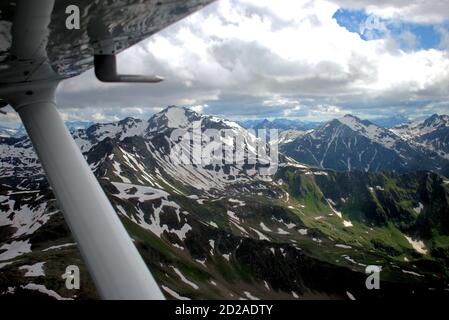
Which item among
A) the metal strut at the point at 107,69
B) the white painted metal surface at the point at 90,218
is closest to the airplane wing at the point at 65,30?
→ the metal strut at the point at 107,69

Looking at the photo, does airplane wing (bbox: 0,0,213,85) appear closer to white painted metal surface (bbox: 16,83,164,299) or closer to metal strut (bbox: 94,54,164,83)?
metal strut (bbox: 94,54,164,83)

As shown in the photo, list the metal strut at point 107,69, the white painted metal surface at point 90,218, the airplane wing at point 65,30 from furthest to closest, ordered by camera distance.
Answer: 1. the metal strut at point 107,69
2. the white painted metal surface at point 90,218
3. the airplane wing at point 65,30

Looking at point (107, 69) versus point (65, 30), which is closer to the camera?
point (65, 30)

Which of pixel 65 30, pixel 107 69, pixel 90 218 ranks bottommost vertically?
pixel 90 218

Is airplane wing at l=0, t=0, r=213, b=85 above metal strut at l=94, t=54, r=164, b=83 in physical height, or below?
above

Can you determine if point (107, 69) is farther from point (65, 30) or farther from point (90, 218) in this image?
point (90, 218)

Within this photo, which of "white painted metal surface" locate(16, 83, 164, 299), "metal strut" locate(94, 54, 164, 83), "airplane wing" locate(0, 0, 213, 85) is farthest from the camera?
"metal strut" locate(94, 54, 164, 83)

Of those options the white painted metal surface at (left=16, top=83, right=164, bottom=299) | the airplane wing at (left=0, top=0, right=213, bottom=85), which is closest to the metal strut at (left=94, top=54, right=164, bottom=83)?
the airplane wing at (left=0, top=0, right=213, bottom=85)

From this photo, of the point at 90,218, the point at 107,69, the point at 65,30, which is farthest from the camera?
the point at 107,69

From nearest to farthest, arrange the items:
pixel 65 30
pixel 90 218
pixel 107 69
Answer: pixel 65 30, pixel 90 218, pixel 107 69

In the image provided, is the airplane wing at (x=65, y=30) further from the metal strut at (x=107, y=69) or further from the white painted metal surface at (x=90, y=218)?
the white painted metal surface at (x=90, y=218)

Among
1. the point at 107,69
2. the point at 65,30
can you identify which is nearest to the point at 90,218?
the point at 65,30
